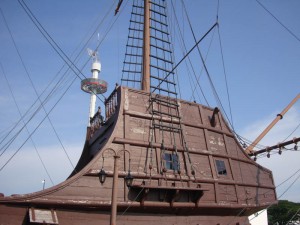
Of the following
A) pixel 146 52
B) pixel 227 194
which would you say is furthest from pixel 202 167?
pixel 146 52

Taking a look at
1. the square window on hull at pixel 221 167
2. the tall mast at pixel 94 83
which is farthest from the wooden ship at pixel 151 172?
the tall mast at pixel 94 83

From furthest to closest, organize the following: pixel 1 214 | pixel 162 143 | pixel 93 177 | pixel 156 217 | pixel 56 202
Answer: pixel 162 143 < pixel 156 217 < pixel 93 177 < pixel 56 202 < pixel 1 214

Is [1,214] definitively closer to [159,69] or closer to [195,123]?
[195,123]

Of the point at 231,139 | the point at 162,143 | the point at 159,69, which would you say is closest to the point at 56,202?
the point at 162,143

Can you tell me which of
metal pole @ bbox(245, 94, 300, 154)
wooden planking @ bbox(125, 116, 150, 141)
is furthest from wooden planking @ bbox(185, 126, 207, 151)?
metal pole @ bbox(245, 94, 300, 154)

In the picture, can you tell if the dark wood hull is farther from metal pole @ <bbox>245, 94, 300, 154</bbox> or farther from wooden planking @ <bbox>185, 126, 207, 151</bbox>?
metal pole @ <bbox>245, 94, 300, 154</bbox>

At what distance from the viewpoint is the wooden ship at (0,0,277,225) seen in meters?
6.83

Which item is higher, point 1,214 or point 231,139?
point 231,139

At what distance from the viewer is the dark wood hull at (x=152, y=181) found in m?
6.86

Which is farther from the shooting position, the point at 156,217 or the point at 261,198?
the point at 261,198

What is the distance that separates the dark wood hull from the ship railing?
4 cm

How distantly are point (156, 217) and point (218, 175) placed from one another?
112 inches

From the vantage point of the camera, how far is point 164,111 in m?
9.87

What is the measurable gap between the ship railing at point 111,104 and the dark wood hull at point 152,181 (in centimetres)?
4
